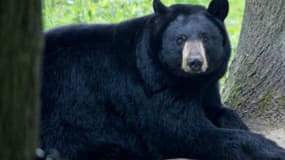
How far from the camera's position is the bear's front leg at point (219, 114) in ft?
22.3

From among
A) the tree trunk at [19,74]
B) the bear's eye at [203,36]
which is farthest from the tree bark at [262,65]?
the tree trunk at [19,74]

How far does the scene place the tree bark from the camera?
24.3 ft

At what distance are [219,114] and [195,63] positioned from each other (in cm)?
107

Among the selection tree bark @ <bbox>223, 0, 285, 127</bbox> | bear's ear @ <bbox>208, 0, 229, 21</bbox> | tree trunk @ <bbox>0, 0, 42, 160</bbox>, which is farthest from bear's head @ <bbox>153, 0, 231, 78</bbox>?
tree trunk @ <bbox>0, 0, 42, 160</bbox>

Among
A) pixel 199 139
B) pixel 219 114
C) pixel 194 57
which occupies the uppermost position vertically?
pixel 194 57

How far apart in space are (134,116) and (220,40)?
1.07 m

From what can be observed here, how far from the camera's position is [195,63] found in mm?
6016

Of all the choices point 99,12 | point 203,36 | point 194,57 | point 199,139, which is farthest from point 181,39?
point 99,12

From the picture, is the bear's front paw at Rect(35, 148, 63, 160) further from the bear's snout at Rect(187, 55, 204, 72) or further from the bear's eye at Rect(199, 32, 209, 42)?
the bear's eye at Rect(199, 32, 209, 42)

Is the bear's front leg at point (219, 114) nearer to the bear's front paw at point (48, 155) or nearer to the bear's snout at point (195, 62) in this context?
the bear's snout at point (195, 62)

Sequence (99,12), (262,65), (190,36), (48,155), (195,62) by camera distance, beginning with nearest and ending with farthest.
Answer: (195,62) < (48,155) < (190,36) < (262,65) < (99,12)

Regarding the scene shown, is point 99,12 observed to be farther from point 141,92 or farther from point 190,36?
point 190,36

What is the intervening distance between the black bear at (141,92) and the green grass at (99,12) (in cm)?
410

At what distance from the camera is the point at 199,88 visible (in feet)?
21.0
